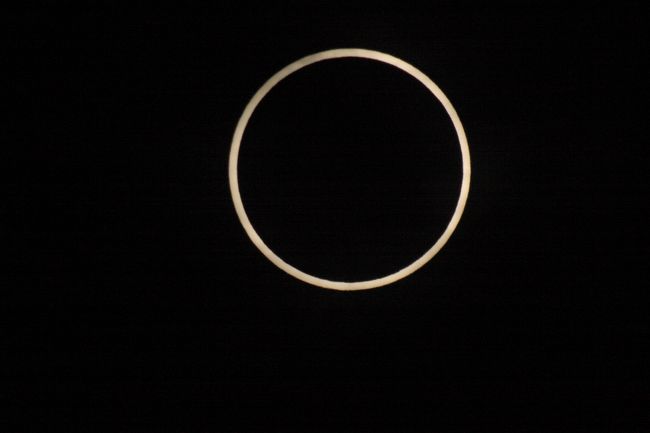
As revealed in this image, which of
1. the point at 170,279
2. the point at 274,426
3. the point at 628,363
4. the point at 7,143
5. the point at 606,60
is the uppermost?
the point at 606,60

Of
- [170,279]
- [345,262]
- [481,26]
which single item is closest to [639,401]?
[345,262]

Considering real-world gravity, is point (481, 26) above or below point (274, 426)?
above

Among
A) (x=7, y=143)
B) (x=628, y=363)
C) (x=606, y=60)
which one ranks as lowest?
(x=628, y=363)

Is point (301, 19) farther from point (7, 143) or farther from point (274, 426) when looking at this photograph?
point (274, 426)

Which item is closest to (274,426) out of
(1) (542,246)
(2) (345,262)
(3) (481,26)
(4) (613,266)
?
(2) (345,262)

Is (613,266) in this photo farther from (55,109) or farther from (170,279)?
(55,109)

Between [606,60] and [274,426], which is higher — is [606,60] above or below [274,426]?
above
